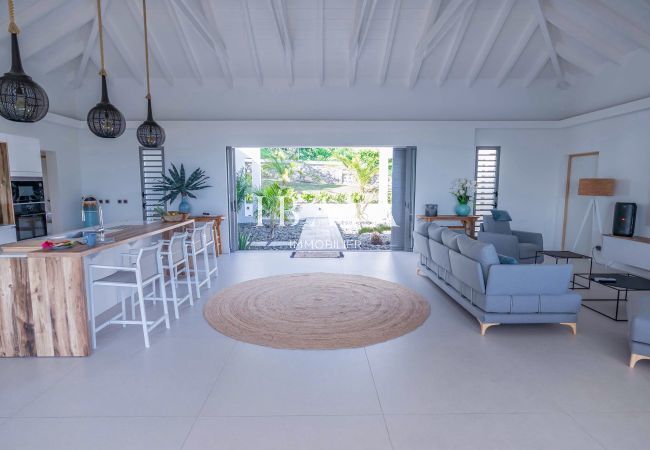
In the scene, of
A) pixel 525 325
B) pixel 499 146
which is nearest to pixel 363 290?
pixel 525 325

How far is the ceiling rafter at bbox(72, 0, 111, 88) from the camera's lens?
703cm

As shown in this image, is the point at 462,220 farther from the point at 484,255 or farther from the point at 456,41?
the point at 484,255

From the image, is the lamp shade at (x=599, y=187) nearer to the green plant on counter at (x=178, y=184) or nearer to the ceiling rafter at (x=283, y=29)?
the ceiling rafter at (x=283, y=29)

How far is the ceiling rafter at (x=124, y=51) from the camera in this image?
23.9 ft

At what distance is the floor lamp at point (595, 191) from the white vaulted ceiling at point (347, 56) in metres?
1.69

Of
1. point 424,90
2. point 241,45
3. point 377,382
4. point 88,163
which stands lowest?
point 377,382

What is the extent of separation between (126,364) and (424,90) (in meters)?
8.45

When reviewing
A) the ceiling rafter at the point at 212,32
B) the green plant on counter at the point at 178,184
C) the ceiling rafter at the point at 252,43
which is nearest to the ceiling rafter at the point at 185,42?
the ceiling rafter at the point at 212,32

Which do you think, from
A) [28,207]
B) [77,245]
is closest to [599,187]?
[77,245]

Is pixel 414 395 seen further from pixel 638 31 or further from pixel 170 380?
pixel 638 31

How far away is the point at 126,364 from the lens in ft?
11.9

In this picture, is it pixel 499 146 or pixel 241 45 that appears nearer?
pixel 241 45

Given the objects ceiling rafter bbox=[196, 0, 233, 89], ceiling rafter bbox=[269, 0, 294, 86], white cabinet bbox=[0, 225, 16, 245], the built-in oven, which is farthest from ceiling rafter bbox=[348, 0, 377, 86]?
white cabinet bbox=[0, 225, 16, 245]

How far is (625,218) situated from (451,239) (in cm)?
398
